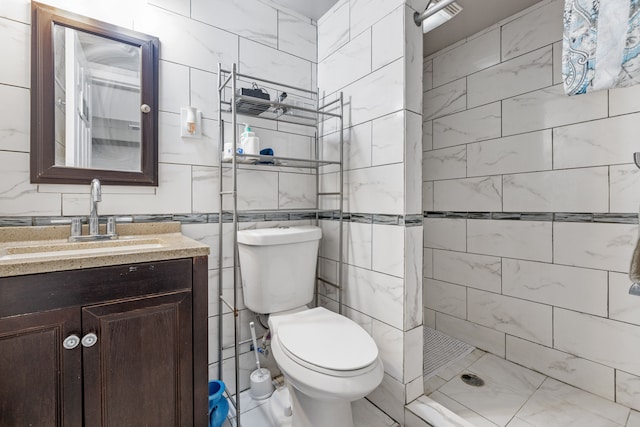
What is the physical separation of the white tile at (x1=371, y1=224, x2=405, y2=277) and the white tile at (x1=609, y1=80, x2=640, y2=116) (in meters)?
1.19

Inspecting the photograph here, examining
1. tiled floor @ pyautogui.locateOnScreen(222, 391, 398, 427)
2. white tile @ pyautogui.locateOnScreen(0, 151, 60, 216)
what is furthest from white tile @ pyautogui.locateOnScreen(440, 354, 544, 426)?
white tile @ pyautogui.locateOnScreen(0, 151, 60, 216)

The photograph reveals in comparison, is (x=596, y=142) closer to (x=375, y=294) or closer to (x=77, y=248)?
(x=375, y=294)

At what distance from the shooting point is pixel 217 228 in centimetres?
149

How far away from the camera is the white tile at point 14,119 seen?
106cm

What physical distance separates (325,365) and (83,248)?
100 centimetres

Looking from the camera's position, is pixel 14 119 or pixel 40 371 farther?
pixel 14 119

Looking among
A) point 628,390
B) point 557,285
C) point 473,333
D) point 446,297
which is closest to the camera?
point 628,390

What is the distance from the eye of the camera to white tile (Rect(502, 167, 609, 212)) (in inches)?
56.0

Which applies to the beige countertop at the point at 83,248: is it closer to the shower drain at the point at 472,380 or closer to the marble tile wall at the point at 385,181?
the marble tile wall at the point at 385,181

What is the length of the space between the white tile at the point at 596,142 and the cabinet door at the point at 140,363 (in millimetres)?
1938

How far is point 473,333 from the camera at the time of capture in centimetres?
192

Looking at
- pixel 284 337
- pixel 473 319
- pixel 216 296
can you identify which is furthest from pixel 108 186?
pixel 473 319

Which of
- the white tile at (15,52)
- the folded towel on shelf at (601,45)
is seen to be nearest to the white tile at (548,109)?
the folded towel on shelf at (601,45)

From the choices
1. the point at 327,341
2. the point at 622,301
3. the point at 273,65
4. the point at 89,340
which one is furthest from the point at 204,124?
the point at 622,301
